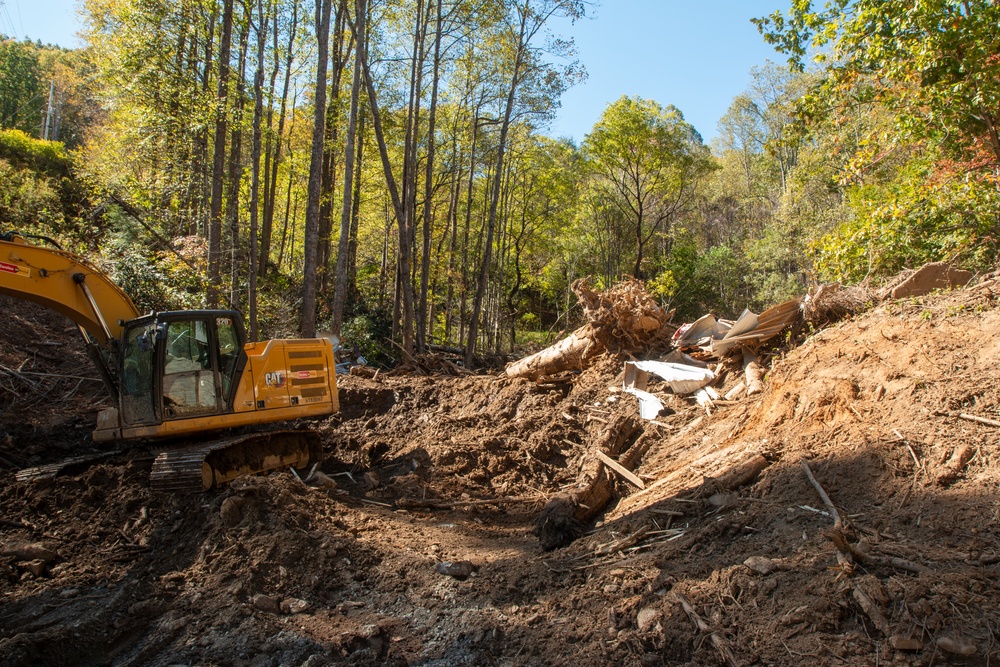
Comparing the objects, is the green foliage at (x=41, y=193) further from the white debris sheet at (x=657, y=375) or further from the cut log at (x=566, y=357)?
the white debris sheet at (x=657, y=375)

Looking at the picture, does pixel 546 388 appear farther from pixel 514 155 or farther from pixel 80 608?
pixel 514 155

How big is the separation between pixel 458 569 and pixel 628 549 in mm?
1390

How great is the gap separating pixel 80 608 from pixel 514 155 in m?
23.5

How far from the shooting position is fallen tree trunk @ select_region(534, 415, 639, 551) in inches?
242

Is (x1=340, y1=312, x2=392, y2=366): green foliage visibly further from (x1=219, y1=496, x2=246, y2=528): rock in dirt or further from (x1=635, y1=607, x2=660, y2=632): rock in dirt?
(x1=635, y1=607, x2=660, y2=632): rock in dirt

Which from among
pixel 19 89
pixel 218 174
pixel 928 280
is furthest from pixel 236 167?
pixel 19 89

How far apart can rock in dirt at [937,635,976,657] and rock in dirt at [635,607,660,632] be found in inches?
56.8

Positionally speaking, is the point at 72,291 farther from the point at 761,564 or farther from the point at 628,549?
the point at 761,564

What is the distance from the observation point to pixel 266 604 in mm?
4754

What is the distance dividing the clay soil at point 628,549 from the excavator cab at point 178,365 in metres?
0.74

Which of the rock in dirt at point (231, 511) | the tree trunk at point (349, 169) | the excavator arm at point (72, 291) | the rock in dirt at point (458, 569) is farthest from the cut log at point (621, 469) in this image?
the tree trunk at point (349, 169)

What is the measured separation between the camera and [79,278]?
748cm

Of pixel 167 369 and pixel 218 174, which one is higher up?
pixel 218 174

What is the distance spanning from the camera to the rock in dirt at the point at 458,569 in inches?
210
